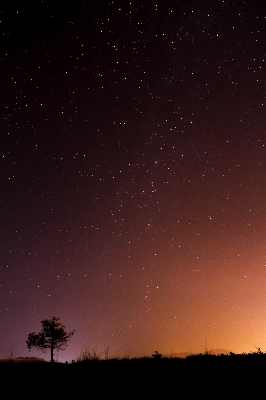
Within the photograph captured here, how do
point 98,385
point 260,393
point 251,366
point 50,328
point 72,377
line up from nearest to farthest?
point 260,393
point 98,385
point 72,377
point 251,366
point 50,328

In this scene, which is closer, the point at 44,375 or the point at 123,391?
the point at 123,391

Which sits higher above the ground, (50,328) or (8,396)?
(50,328)

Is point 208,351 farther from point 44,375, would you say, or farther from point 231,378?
point 44,375

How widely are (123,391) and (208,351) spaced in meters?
5.66

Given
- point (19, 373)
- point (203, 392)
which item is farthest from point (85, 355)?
point (203, 392)

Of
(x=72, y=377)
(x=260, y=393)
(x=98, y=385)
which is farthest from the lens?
(x=72, y=377)

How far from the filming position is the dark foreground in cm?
601

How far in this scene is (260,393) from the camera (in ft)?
19.2

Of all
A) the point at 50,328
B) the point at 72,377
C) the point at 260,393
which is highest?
the point at 50,328

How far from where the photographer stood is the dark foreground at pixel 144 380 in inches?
237

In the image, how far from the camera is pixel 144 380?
675 centimetres

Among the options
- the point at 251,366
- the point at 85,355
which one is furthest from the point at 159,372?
the point at 85,355

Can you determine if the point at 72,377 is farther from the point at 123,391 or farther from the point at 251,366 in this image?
the point at 251,366

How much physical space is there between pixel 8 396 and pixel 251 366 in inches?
186
